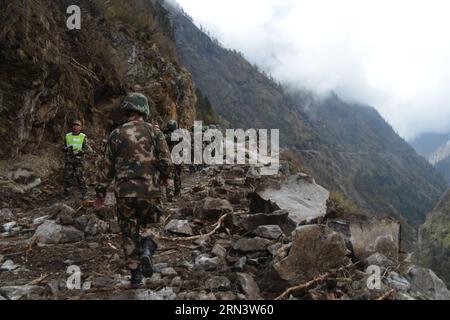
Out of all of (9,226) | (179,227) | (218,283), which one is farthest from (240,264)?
(9,226)

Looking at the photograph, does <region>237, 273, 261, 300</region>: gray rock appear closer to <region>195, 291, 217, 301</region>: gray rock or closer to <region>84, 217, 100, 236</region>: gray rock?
<region>195, 291, 217, 301</region>: gray rock

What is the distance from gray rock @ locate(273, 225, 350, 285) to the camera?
442 cm

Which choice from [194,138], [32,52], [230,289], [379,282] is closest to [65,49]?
[32,52]

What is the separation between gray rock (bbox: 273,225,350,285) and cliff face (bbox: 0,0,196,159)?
7.37 meters

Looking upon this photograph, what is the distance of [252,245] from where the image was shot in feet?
18.1

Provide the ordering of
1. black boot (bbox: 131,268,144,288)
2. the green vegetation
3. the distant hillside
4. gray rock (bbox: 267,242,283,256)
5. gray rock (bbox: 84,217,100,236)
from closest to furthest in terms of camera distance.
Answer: black boot (bbox: 131,268,144,288) → gray rock (bbox: 267,242,283,256) → gray rock (bbox: 84,217,100,236) → the green vegetation → the distant hillside

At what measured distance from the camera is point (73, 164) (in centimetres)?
927

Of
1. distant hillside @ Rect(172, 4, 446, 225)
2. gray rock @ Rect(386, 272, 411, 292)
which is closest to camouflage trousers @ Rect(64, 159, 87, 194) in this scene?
gray rock @ Rect(386, 272, 411, 292)

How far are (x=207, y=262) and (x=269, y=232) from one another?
3.64 ft

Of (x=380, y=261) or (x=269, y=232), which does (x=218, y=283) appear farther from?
(x=380, y=261)

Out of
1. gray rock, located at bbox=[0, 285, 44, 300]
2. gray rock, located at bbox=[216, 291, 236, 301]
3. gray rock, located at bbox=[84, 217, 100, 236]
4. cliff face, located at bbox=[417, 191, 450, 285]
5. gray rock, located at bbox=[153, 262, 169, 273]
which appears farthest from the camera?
cliff face, located at bbox=[417, 191, 450, 285]

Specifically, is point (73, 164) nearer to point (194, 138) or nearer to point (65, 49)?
point (65, 49)

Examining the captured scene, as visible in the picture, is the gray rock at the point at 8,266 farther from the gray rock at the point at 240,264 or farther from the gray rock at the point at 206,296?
the gray rock at the point at 240,264

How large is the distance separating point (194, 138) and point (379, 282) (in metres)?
15.4
